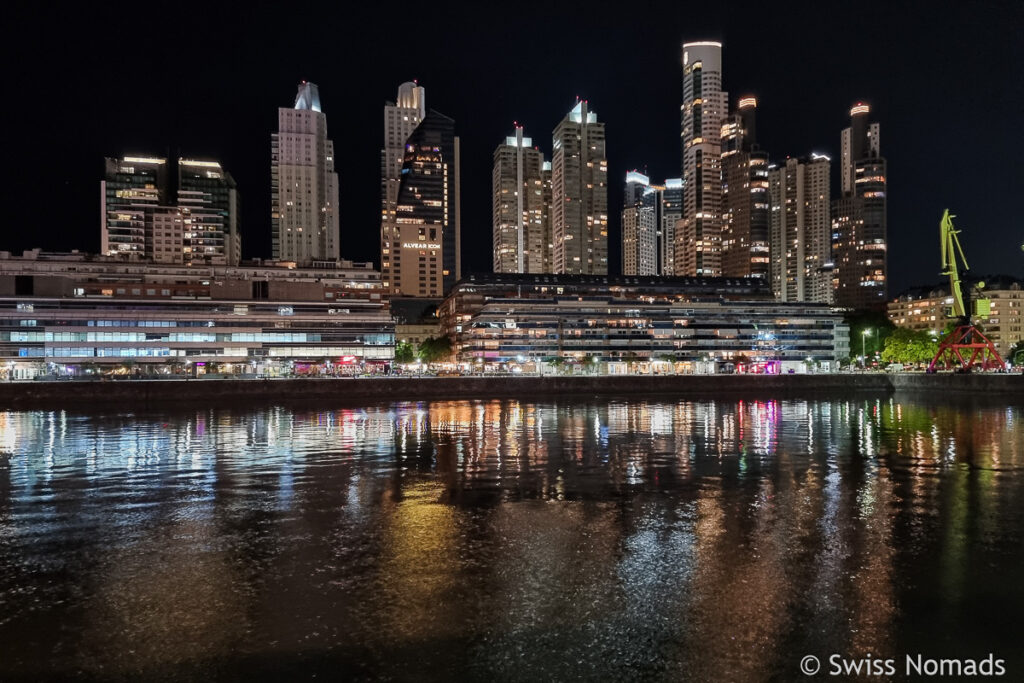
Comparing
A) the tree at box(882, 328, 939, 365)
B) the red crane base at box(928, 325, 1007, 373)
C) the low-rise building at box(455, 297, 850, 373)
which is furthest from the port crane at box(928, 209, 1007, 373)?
the low-rise building at box(455, 297, 850, 373)

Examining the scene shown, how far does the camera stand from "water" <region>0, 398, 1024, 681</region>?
11.6 meters

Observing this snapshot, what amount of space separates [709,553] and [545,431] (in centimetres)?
3134

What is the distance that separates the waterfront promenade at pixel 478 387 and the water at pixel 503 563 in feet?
199

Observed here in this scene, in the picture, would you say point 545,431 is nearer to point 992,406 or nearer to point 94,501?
point 94,501

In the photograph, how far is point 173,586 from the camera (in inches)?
588

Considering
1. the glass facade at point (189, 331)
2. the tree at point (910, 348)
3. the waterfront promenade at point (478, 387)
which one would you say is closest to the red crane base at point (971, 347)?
the waterfront promenade at point (478, 387)

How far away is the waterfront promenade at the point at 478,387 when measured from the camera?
89.7 m

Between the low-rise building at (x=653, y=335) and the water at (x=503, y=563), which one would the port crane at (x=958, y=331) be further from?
A: the water at (x=503, y=563)

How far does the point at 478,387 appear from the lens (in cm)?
10575

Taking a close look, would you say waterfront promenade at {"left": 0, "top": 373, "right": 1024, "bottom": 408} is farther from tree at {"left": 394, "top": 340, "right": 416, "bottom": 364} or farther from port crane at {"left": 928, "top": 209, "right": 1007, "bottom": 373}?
tree at {"left": 394, "top": 340, "right": 416, "bottom": 364}

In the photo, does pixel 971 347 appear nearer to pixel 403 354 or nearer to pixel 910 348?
pixel 910 348

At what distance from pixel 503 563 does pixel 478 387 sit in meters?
89.5

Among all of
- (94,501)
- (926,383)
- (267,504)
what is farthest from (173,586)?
→ (926,383)

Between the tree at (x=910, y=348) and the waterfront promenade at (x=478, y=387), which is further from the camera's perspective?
the tree at (x=910, y=348)
